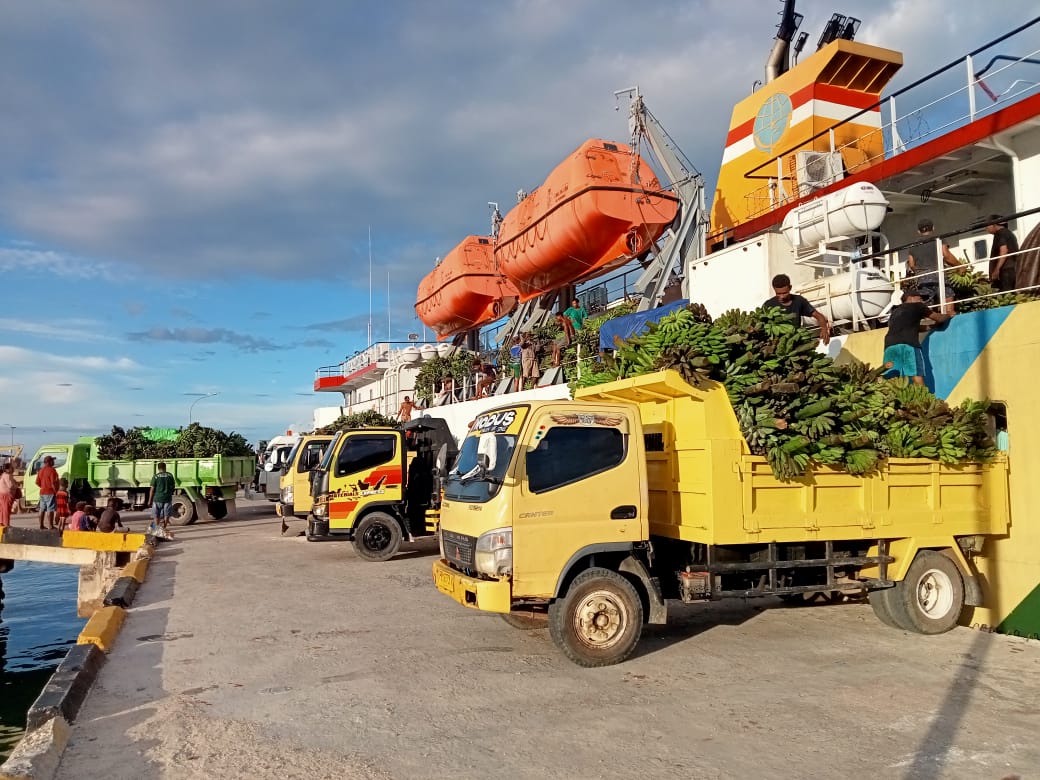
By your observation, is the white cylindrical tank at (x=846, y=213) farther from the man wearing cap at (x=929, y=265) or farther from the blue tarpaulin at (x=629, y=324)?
the blue tarpaulin at (x=629, y=324)

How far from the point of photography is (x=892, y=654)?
698 cm

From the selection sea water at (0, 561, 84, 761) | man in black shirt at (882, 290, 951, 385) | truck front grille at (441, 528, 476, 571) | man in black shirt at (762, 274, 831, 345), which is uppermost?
man in black shirt at (762, 274, 831, 345)

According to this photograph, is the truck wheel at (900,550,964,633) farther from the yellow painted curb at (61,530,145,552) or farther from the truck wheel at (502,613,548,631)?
the yellow painted curb at (61,530,145,552)

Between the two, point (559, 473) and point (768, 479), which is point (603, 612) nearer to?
point (559, 473)

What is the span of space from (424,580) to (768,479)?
5945mm

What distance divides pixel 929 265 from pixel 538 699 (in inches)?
417

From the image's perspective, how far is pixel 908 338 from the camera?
891 cm

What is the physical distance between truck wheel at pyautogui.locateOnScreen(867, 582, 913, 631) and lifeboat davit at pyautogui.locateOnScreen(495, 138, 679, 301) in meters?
15.1

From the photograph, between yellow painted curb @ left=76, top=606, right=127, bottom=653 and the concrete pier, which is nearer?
yellow painted curb @ left=76, top=606, right=127, bottom=653

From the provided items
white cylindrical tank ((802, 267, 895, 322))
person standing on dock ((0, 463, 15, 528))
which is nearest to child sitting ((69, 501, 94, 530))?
person standing on dock ((0, 463, 15, 528))

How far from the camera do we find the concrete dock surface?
15.2ft

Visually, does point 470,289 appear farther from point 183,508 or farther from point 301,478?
point 301,478

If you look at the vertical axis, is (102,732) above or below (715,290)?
below

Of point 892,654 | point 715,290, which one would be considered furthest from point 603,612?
point 715,290
